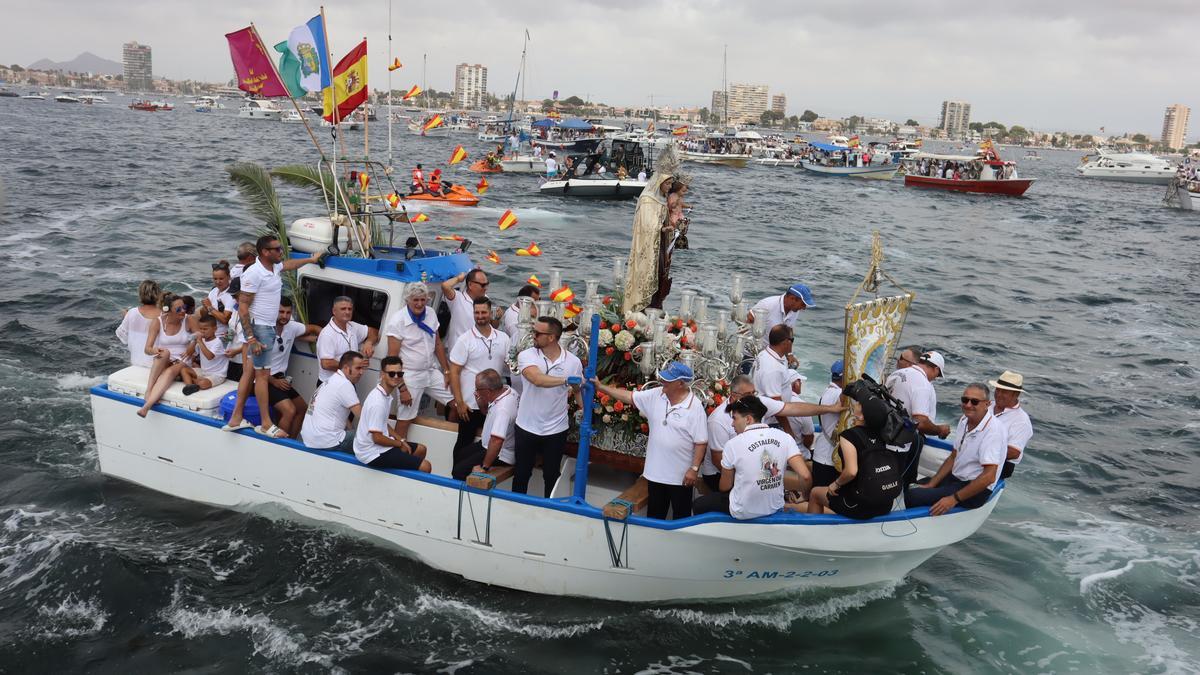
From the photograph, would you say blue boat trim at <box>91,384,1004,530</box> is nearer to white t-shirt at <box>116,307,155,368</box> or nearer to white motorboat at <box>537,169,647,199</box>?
white t-shirt at <box>116,307,155,368</box>

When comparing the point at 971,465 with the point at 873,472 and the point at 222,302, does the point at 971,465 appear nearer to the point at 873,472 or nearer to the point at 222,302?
the point at 873,472

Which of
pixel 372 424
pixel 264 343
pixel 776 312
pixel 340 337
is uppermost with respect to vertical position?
pixel 776 312

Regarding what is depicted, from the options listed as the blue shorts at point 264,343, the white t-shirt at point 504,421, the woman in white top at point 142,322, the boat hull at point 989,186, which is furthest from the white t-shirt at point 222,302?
the boat hull at point 989,186

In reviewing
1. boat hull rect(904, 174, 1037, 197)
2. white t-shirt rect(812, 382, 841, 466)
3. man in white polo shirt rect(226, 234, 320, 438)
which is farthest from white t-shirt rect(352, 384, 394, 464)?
boat hull rect(904, 174, 1037, 197)

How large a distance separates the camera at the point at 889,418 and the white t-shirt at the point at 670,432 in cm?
122

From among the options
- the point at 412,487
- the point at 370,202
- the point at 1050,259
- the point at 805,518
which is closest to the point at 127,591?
the point at 412,487

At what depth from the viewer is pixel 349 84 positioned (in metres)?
9.34

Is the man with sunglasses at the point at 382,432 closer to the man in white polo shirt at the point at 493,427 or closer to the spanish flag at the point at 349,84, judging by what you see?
the man in white polo shirt at the point at 493,427

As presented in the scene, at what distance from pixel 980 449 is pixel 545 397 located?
3.71 m

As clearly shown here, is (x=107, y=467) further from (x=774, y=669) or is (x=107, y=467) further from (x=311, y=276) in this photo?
(x=774, y=669)

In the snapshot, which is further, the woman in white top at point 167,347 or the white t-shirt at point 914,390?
the woman in white top at point 167,347

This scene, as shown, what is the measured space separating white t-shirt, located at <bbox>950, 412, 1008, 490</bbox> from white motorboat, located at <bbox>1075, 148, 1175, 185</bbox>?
87.9 metres

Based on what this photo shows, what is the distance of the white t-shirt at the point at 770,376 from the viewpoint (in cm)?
787

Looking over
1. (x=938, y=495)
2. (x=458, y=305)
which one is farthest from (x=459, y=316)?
(x=938, y=495)
